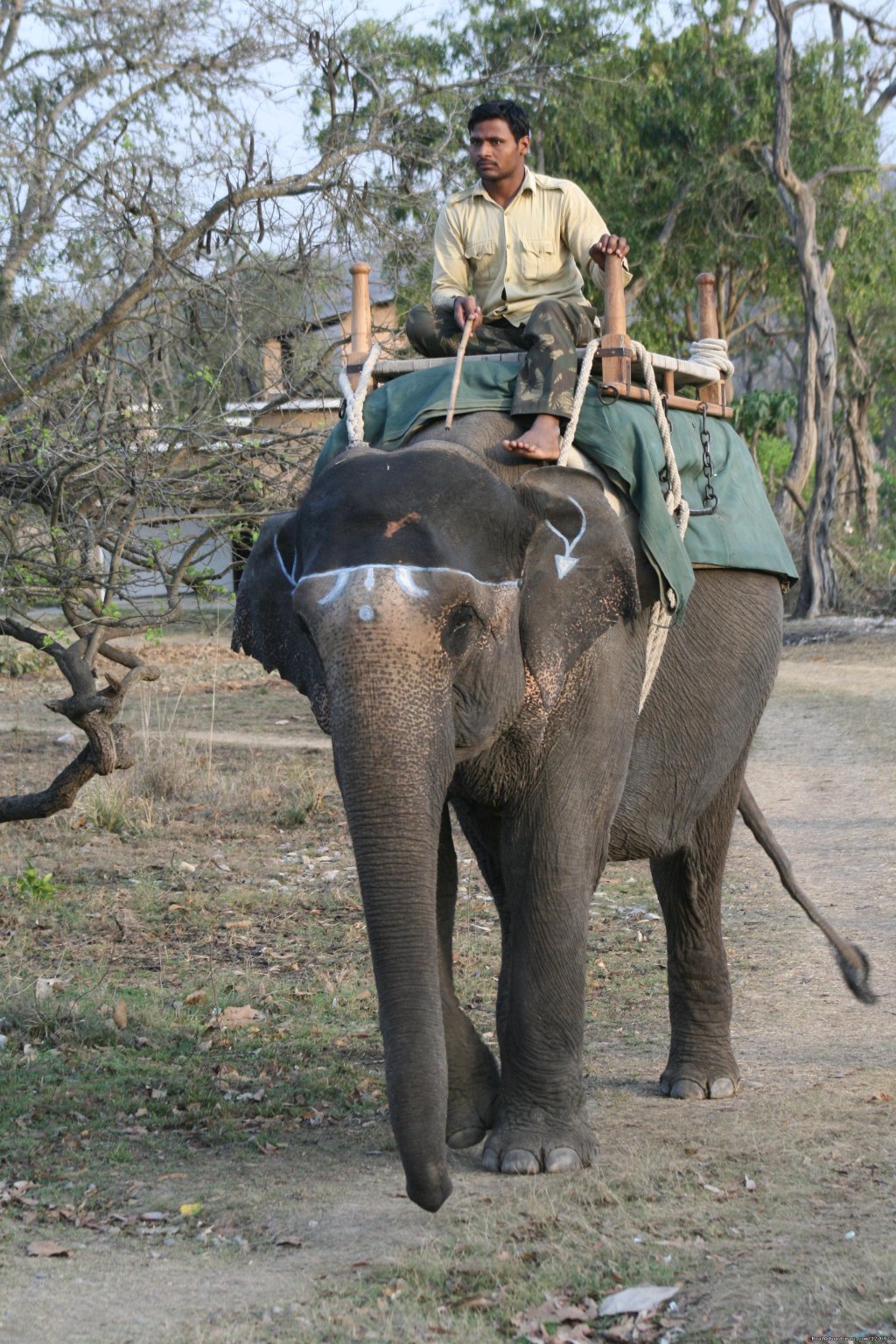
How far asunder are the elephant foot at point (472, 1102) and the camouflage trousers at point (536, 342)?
6.67 feet

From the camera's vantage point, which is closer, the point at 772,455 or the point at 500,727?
the point at 500,727

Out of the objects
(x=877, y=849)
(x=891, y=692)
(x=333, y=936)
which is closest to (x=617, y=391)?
(x=333, y=936)

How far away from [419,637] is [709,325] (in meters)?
3.02

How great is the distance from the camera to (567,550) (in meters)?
4.34

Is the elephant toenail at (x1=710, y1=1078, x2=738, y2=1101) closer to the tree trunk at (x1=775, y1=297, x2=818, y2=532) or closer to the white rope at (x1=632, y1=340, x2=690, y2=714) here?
the white rope at (x1=632, y1=340, x2=690, y2=714)

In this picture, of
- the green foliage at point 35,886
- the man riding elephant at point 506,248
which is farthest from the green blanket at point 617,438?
the green foliage at point 35,886

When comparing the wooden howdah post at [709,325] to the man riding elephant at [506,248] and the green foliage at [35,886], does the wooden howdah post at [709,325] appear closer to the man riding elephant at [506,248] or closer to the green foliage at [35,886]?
the man riding elephant at [506,248]

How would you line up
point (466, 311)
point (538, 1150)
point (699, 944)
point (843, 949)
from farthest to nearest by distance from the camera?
point (843, 949) → point (699, 944) → point (466, 311) → point (538, 1150)

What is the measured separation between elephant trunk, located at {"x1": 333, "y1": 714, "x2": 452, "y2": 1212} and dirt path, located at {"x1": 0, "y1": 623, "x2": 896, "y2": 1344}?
454mm

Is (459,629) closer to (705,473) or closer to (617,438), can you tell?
(617,438)

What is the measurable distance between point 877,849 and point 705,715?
4.64 m

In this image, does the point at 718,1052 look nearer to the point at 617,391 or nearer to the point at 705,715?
the point at 705,715

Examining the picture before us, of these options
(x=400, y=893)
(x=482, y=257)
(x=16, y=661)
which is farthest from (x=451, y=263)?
(x=16, y=661)

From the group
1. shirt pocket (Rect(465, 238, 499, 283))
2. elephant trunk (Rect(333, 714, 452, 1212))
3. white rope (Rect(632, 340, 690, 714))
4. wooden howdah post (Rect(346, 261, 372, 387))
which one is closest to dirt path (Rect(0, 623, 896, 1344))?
elephant trunk (Rect(333, 714, 452, 1212))
